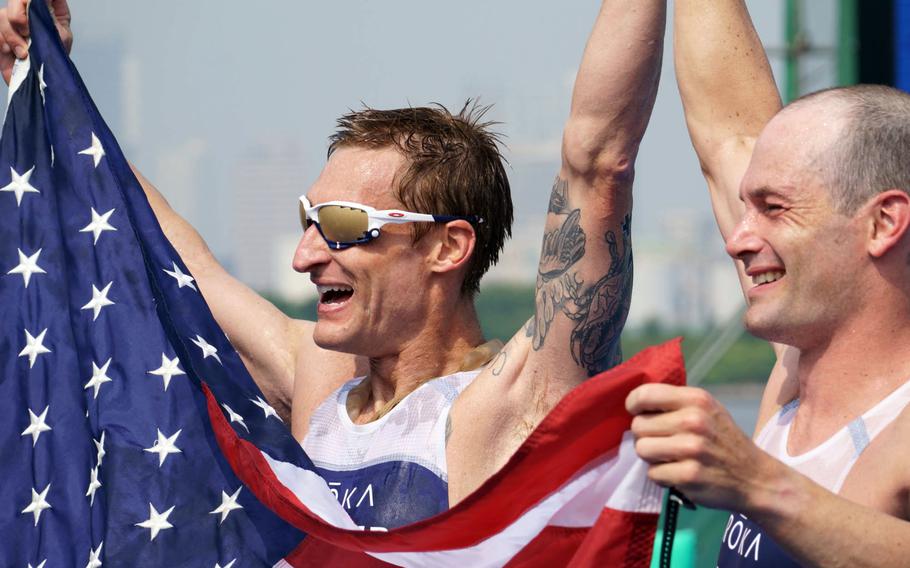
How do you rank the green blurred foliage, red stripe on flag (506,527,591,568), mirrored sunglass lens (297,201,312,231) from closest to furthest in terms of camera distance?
red stripe on flag (506,527,591,568) < mirrored sunglass lens (297,201,312,231) < the green blurred foliage

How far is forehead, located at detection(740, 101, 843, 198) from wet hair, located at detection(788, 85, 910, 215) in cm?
2

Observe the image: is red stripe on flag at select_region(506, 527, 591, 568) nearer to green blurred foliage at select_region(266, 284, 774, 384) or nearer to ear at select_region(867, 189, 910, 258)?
ear at select_region(867, 189, 910, 258)

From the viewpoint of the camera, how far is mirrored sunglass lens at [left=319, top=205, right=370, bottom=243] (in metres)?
3.36

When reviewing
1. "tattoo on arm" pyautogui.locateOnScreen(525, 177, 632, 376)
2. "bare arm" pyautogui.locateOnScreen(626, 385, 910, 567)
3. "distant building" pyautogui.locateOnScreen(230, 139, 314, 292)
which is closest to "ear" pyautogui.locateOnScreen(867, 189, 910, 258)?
"bare arm" pyautogui.locateOnScreen(626, 385, 910, 567)

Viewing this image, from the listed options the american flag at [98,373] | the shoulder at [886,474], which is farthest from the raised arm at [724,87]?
the american flag at [98,373]

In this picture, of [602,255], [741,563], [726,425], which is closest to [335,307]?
[602,255]

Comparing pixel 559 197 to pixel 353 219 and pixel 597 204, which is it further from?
pixel 353 219

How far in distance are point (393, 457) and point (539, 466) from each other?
0.72 metres

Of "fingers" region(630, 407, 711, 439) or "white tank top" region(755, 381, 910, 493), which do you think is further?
"white tank top" region(755, 381, 910, 493)

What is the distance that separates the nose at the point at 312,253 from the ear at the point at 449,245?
0.29 m

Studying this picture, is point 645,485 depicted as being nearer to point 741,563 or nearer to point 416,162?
point 741,563

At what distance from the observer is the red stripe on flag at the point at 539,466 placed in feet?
7.08

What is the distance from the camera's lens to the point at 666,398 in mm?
1959

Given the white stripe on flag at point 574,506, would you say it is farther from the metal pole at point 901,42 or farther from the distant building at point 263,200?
the distant building at point 263,200
